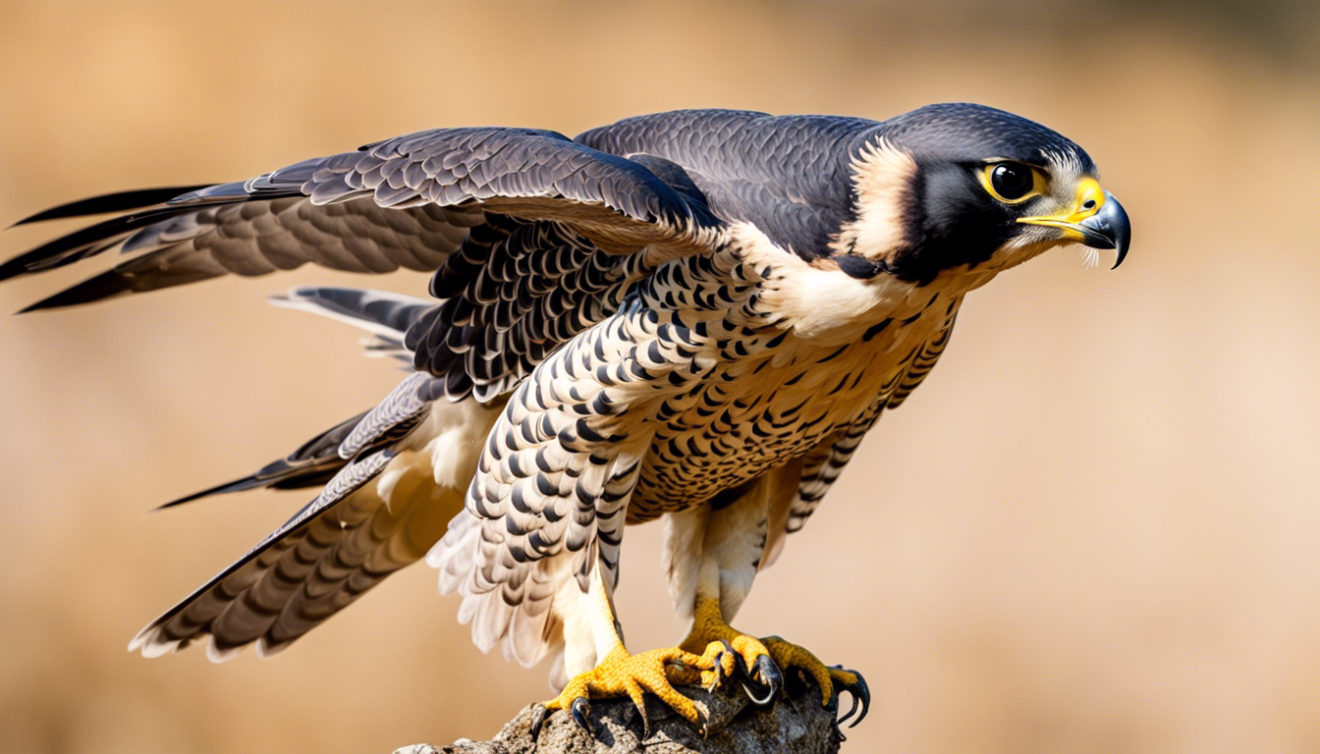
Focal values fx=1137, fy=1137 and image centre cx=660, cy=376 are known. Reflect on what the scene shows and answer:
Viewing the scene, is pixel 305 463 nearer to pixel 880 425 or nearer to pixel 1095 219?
pixel 1095 219

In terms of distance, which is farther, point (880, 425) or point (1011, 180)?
point (880, 425)

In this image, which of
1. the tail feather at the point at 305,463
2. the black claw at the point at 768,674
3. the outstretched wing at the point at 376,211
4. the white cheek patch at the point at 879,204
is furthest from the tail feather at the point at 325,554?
the white cheek patch at the point at 879,204

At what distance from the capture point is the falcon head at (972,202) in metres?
2.08

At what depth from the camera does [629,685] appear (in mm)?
2430

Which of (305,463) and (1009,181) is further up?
(1009,181)

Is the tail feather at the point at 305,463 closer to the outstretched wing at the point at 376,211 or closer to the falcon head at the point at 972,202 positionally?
Answer: the outstretched wing at the point at 376,211

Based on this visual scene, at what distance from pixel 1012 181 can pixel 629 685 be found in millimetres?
1289

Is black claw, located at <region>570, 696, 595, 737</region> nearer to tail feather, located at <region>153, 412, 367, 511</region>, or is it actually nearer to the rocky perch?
the rocky perch

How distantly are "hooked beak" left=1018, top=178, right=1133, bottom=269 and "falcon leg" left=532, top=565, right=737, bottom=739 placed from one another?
117 centimetres

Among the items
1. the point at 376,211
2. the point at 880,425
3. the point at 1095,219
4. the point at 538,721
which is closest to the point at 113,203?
the point at 376,211

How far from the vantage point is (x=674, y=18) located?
21.0ft

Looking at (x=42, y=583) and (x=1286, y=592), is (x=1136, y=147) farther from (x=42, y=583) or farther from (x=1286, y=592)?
(x=42, y=583)

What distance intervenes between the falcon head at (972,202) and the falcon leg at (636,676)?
0.94 m

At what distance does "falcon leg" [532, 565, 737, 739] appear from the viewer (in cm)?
242
